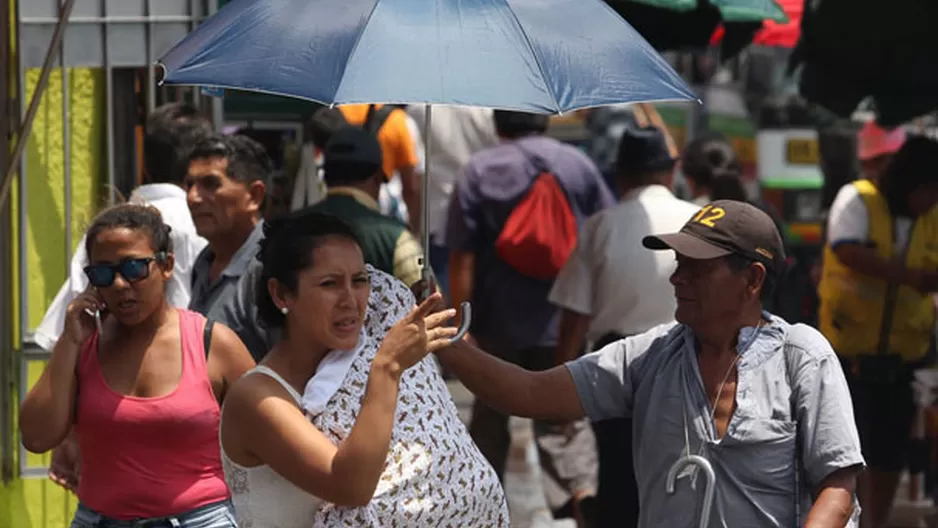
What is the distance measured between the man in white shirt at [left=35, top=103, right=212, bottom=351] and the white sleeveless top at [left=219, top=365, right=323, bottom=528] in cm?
179

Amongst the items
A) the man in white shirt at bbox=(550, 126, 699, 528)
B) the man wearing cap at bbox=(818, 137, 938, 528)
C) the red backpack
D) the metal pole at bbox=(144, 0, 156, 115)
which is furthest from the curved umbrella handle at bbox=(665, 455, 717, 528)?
the man wearing cap at bbox=(818, 137, 938, 528)

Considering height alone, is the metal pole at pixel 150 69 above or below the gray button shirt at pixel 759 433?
above

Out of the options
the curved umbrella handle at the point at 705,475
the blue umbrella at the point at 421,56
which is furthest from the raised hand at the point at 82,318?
the curved umbrella handle at the point at 705,475

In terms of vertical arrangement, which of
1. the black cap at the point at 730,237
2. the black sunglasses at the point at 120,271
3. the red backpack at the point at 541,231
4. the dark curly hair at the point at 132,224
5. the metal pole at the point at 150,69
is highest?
the metal pole at the point at 150,69

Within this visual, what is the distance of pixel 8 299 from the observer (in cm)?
711

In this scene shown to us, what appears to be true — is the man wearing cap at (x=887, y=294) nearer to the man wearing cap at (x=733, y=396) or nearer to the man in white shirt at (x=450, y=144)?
the man in white shirt at (x=450, y=144)

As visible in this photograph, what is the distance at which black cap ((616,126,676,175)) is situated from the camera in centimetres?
770

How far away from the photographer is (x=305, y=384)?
4.39 metres

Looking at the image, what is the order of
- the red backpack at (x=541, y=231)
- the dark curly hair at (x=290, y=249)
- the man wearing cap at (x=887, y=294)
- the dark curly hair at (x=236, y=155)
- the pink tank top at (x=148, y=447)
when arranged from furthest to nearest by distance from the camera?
the man wearing cap at (x=887, y=294) < the red backpack at (x=541, y=231) < the dark curly hair at (x=236, y=155) < the pink tank top at (x=148, y=447) < the dark curly hair at (x=290, y=249)

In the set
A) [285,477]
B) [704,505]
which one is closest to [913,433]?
[704,505]

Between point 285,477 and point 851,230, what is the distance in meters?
4.82

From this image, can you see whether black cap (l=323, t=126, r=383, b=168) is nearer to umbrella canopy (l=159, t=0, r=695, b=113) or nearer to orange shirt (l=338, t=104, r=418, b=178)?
umbrella canopy (l=159, t=0, r=695, b=113)

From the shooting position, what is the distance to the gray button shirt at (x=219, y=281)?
5.91 metres

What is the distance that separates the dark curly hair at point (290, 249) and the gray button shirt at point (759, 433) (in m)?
0.91
